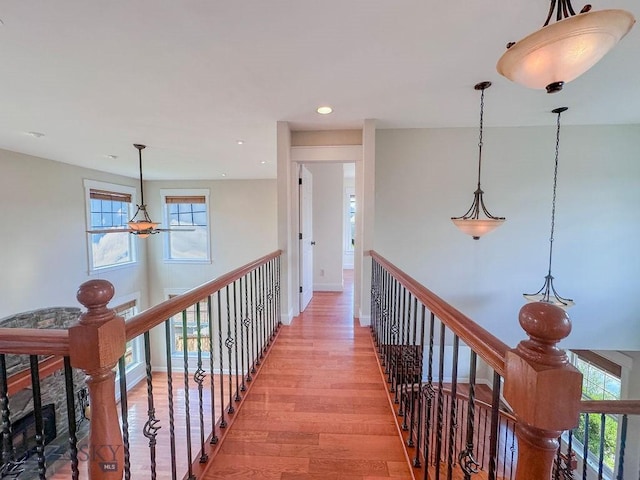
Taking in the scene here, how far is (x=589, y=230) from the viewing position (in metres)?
3.62

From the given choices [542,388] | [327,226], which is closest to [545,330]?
[542,388]

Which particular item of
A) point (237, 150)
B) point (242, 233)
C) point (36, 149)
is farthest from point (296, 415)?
point (242, 233)

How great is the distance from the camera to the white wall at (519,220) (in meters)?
3.58

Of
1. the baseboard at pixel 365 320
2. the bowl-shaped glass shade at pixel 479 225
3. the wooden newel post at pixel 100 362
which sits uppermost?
the bowl-shaped glass shade at pixel 479 225

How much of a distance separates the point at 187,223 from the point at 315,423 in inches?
266

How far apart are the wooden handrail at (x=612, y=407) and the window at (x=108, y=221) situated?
7183 mm

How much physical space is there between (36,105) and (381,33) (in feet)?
10.2

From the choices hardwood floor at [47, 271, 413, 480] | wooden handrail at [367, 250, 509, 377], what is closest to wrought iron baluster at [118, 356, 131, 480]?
hardwood floor at [47, 271, 413, 480]

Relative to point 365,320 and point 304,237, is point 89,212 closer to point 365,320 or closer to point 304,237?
point 304,237

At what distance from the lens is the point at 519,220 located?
12.0 ft

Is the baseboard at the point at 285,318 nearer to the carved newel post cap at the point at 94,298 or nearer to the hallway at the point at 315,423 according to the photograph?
the hallway at the point at 315,423

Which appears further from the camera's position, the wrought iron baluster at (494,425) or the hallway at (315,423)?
the hallway at (315,423)

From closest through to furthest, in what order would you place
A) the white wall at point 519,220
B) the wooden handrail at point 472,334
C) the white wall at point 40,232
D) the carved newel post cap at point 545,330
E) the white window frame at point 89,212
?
the carved newel post cap at point 545,330 → the wooden handrail at point 472,334 → the white wall at point 519,220 → the white wall at point 40,232 → the white window frame at point 89,212

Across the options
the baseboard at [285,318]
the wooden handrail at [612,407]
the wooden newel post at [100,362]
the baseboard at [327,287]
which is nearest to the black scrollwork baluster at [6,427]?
the wooden newel post at [100,362]
